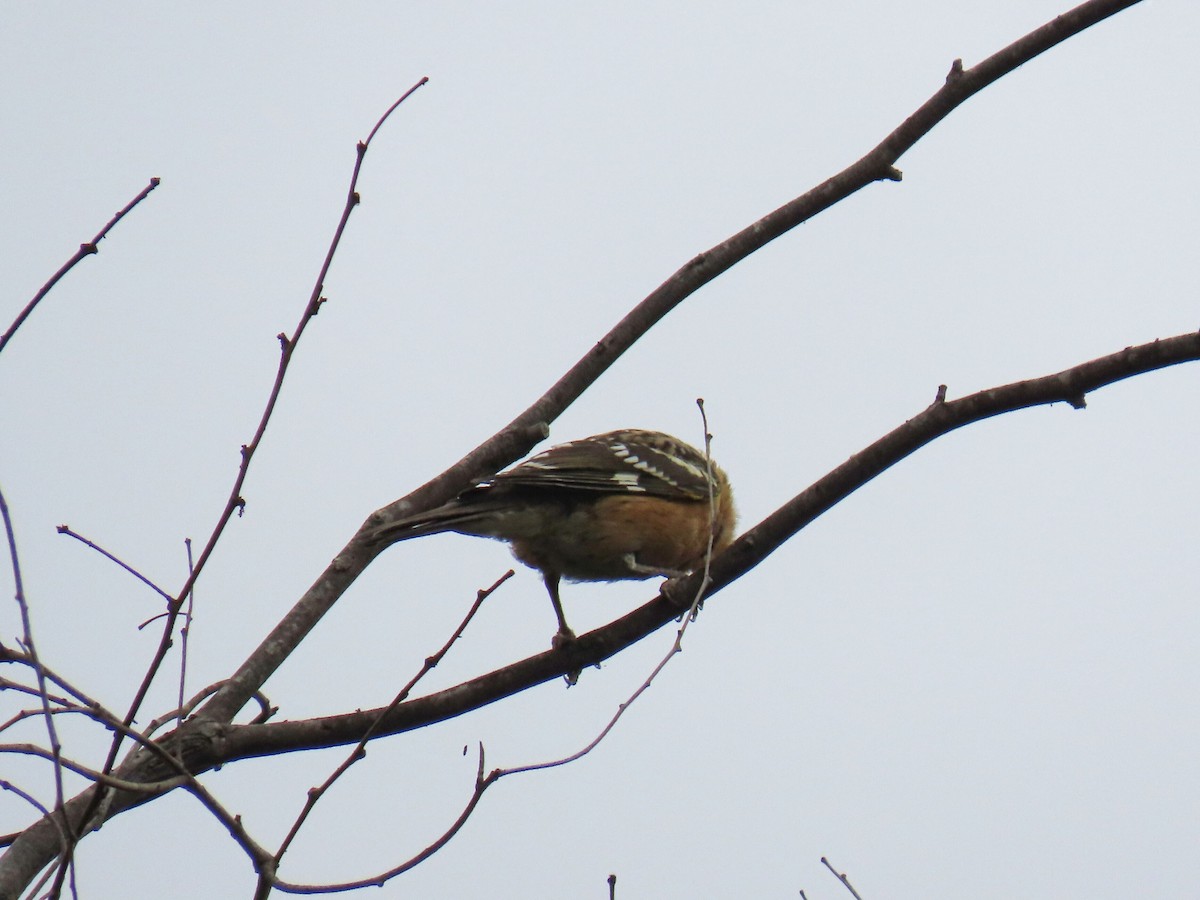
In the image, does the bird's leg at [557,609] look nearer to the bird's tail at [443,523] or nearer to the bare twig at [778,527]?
the bird's tail at [443,523]

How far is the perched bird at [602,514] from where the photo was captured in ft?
21.4

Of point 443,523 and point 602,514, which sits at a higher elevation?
point 602,514

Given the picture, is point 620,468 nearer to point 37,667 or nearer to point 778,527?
point 778,527

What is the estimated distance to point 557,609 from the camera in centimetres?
673

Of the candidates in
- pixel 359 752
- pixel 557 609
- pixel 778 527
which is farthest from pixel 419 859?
pixel 557 609

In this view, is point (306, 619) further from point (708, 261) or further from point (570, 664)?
point (708, 261)

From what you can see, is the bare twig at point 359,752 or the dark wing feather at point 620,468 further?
the dark wing feather at point 620,468

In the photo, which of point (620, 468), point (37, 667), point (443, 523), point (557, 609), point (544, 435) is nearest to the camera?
point (37, 667)

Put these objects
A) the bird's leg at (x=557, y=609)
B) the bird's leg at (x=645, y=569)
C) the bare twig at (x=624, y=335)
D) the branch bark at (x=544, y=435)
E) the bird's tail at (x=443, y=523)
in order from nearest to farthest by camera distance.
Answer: the branch bark at (x=544, y=435), the bare twig at (x=624, y=335), the bird's tail at (x=443, y=523), the bird's leg at (x=557, y=609), the bird's leg at (x=645, y=569)

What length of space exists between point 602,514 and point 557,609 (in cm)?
56

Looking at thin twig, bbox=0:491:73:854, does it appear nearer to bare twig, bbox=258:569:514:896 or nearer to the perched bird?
bare twig, bbox=258:569:514:896

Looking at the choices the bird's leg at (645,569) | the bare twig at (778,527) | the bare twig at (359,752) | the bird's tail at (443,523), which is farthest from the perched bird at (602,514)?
the bare twig at (359,752)

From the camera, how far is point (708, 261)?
4441 millimetres

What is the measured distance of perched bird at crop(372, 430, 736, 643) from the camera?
652cm
